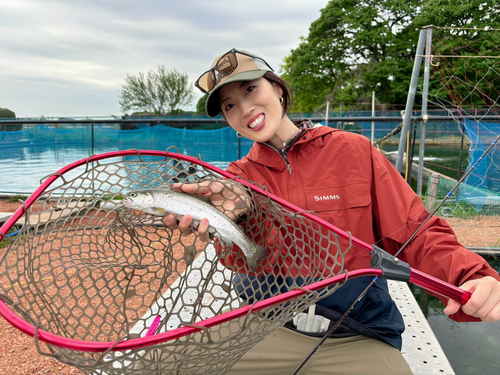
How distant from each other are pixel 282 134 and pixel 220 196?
55cm

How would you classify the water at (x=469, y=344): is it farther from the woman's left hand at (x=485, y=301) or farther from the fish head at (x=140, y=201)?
the fish head at (x=140, y=201)

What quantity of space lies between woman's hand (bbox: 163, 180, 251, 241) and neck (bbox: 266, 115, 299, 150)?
0.45 meters

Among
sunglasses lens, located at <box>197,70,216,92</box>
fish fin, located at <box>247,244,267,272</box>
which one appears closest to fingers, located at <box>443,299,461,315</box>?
fish fin, located at <box>247,244,267,272</box>

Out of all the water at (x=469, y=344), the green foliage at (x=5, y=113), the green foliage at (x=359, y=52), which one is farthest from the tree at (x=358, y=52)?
the water at (x=469, y=344)

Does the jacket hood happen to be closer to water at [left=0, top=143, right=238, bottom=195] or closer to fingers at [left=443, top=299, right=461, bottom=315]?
fingers at [left=443, top=299, right=461, bottom=315]

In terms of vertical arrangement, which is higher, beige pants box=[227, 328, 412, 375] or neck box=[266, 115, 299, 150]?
neck box=[266, 115, 299, 150]

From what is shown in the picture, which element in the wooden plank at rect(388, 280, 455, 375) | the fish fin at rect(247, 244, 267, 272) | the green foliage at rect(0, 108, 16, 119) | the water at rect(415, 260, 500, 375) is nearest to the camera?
the fish fin at rect(247, 244, 267, 272)

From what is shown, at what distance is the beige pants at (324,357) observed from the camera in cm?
171

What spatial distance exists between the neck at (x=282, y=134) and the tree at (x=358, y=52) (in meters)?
30.4

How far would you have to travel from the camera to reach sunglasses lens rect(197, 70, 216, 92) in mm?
1911

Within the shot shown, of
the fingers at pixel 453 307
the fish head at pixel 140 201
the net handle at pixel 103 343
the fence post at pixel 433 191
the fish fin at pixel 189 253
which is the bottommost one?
the fence post at pixel 433 191

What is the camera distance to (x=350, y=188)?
1.87m

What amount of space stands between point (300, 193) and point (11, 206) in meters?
8.19

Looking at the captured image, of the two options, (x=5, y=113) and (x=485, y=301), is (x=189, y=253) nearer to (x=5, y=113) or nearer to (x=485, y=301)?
(x=485, y=301)
